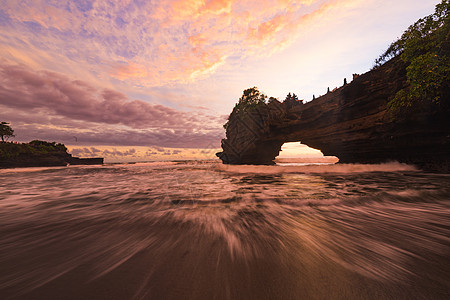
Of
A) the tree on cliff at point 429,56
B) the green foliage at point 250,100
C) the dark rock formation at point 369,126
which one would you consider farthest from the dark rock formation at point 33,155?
the tree on cliff at point 429,56

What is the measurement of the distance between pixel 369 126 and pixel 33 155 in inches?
3580

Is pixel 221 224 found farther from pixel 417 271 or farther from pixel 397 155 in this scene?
pixel 397 155

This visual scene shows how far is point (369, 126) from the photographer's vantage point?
1556cm

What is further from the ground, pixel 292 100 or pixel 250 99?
pixel 292 100

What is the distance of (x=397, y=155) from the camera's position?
14.3 metres

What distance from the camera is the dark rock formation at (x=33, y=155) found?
49812 mm

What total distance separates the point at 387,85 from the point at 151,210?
2052 cm

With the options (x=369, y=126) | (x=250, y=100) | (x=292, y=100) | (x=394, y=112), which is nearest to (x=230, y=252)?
(x=394, y=112)

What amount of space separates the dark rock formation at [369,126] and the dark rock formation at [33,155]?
260 feet

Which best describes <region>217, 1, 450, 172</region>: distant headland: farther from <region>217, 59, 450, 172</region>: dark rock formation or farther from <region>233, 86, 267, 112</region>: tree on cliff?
<region>233, 86, 267, 112</region>: tree on cliff

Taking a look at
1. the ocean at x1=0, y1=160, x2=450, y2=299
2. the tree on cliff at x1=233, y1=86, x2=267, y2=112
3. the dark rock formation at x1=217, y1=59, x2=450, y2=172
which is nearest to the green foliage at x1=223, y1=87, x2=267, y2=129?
the tree on cliff at x1=233, y1=86, x2=267, y2=112

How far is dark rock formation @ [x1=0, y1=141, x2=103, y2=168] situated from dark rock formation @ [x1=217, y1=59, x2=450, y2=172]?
7922cm

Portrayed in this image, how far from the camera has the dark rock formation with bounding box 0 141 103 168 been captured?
1961 inches

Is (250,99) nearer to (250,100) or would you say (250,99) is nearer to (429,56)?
(250,100)
